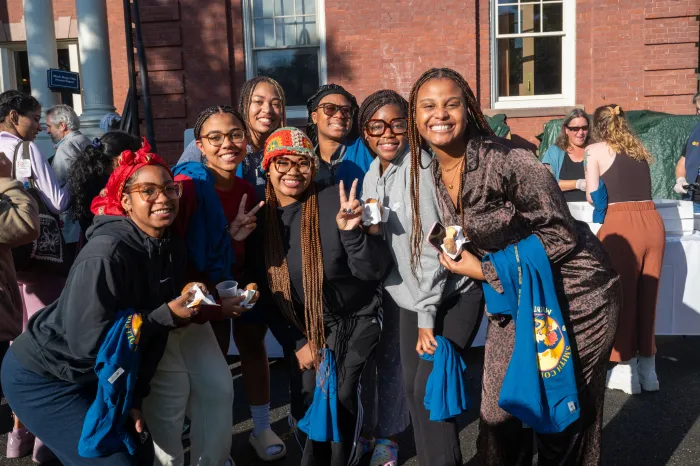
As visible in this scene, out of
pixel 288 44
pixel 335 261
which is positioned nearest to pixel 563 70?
pixel 288 44

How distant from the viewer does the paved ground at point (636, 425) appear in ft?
12.3

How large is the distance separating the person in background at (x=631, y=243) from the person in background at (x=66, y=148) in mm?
3799

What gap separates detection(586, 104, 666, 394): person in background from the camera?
4586 mm

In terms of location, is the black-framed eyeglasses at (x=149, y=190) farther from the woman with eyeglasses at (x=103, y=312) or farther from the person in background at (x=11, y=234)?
the person in background at (x=11, y=234)

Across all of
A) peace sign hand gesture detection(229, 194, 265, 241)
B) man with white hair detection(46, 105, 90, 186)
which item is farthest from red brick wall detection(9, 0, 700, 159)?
peace sign hand gesture detection(229, 194, 265, 241)

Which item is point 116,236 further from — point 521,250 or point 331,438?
point 521,250

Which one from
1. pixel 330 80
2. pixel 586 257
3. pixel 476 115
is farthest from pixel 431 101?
pixel 330 80

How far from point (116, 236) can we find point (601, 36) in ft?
29.8

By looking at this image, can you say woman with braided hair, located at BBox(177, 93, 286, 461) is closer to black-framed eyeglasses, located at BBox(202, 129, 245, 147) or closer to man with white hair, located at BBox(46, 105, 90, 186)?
black-framed eyeglasses, located at BBox(202, 129, 245, 147)

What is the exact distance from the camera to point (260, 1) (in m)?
10.3

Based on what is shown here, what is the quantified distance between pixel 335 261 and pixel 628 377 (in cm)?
261

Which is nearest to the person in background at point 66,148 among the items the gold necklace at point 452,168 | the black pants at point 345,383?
the black pants at point 345,383

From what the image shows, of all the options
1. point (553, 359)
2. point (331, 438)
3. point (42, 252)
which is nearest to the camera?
point (553, 359)

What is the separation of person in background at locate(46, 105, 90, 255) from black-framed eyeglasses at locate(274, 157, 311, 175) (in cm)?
234
